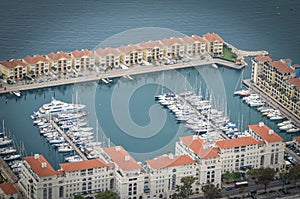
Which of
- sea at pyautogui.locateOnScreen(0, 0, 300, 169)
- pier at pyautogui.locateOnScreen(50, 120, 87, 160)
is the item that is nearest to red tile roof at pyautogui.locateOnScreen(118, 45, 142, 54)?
sea at pyautogui.locateOnScreen(0, 0, 300, 169)

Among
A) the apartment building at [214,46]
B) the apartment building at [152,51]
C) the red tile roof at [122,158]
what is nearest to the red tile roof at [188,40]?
the apartment building at [214,46]

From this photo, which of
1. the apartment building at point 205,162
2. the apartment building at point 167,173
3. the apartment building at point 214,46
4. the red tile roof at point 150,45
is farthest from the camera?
the apartment building at point 214,46

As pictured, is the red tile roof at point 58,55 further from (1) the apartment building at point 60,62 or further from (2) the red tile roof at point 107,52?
(2) the red tile roof at point 107,52

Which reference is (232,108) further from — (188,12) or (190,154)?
(188,12)

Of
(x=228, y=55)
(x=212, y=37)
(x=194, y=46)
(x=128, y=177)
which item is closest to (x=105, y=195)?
(x=128, y=177)

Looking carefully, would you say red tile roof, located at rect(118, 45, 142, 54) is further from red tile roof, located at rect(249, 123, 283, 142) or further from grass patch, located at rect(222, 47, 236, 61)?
red tile roof, located at rect(249, 123, 283, 142)

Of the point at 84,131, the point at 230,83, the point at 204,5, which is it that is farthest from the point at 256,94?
the point at 204,5

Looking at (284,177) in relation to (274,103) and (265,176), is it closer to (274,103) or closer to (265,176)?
(265,176)
